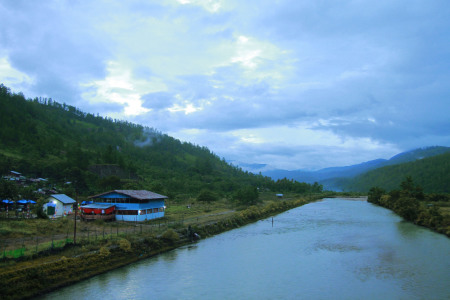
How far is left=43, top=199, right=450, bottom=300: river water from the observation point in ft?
69.2

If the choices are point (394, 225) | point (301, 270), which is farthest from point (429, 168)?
point (301, 270)

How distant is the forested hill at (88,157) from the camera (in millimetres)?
72312

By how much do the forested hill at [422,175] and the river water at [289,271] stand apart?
87.3 m

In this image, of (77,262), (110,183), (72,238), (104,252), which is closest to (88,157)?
(110,183)

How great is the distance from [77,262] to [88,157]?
79833 mm

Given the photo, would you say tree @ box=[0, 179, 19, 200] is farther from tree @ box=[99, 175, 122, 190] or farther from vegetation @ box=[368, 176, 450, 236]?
vegetation @ box=[368, 176, 450, 236]

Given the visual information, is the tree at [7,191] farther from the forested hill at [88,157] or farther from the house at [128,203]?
the forested hill at [88,157]

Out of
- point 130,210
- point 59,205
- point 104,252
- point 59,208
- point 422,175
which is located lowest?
point 104,252

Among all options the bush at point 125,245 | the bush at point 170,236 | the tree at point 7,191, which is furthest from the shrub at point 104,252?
the tree at point 7,191

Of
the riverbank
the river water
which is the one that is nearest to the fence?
the riverbank

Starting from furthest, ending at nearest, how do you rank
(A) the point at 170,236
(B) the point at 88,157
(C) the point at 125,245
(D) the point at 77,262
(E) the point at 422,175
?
(E) the point at 422,175 → (B) the point at 88,157 → (A) the point at 170,236 → (C) the point at 125,245 → (D) the point at 77,262

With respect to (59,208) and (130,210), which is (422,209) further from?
(59,208)

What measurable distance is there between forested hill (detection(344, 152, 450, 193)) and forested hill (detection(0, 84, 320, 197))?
3844cm

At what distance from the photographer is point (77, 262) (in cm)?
2277
